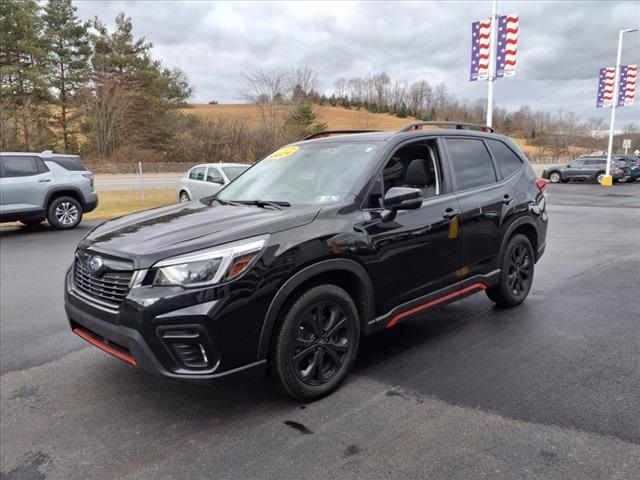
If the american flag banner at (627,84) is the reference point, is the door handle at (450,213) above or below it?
below

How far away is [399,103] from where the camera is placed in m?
101

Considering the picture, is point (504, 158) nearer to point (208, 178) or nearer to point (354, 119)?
point (208, 178)

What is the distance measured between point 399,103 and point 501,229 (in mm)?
101490

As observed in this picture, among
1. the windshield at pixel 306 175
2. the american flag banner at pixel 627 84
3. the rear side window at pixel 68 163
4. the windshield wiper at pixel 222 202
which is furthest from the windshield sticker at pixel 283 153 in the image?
the american flag banner at pixel 627 84

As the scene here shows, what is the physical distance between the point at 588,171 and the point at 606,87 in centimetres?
537

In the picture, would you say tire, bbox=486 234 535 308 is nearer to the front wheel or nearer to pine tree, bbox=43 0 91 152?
the front wheel

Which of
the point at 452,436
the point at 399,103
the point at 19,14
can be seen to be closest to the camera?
the point at 452,436

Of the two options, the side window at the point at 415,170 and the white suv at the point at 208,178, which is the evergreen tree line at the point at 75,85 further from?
the side window at the point at 415,170

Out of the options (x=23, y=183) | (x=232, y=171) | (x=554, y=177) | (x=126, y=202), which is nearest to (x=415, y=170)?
(x=23, y=183)

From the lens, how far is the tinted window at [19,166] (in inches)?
417

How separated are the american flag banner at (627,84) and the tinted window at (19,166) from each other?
30016 mm

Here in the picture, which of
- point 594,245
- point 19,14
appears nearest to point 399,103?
point 19,14

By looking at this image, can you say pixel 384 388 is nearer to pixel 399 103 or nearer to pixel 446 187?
pixel 446 187

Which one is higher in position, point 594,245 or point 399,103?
point 399,103
